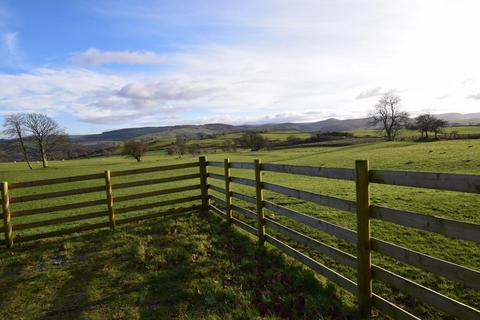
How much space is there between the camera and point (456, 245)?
7.22 meters

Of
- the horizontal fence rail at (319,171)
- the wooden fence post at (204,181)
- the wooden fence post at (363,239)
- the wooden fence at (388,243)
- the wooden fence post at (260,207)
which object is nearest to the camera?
the wooden fence at (388,243)

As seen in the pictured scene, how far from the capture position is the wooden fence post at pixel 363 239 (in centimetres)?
475

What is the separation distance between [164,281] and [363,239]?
3595 mm

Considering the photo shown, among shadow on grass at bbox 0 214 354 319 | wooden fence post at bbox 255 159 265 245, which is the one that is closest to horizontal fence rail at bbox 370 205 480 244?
shadow on grass at bbox 0 214 354 319

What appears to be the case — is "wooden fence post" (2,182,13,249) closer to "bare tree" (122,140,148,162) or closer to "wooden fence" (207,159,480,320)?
"wooden fence" (207,159,480,320)

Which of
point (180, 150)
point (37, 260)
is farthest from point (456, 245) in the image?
point (180, 150)

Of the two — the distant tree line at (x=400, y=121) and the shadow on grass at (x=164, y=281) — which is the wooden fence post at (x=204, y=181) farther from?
the distant tree line at (x=400, y=121)

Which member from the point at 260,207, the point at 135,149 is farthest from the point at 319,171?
the point at 135,149

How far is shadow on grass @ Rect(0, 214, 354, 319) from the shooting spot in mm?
5281

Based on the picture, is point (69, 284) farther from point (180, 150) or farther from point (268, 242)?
point (180, 150)

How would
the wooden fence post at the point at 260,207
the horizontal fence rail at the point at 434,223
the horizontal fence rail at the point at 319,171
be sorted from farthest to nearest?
the wooden fence post at the point at 260,207 → the horizontal fence rail at the point at 319,171 → the horizontal fence rail at the point at 434,223

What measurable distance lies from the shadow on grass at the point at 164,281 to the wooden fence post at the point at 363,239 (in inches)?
10.5

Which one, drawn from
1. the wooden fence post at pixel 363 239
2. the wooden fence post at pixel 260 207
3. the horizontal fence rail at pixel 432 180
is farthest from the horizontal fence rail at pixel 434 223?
the wooden fence post at pixel 260 207

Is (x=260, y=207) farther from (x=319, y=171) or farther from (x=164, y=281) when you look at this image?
(x=164, y=281)
